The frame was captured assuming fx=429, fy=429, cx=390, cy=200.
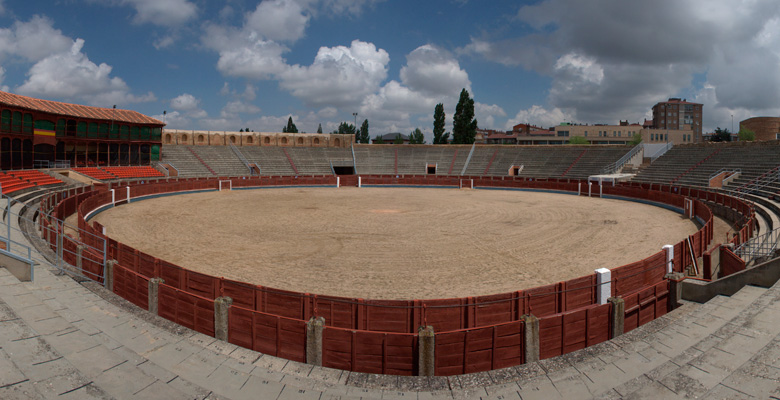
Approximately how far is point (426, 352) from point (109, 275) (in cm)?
957

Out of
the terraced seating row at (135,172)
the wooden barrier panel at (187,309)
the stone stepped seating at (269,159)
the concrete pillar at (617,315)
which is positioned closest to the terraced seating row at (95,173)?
the terraced seating row at (135,172)

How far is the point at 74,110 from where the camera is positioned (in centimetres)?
4831

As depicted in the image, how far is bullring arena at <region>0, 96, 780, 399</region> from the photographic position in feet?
25.3

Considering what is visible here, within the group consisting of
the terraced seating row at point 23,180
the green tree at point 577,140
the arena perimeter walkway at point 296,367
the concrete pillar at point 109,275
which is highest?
the green tree at point 577,140

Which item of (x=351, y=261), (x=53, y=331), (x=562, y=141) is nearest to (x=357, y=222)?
(x=351, y=261)

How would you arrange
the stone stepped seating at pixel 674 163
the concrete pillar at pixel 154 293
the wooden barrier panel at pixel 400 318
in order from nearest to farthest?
the wooden barrier panel at pixel 400 318, the concrete pillar at pixel 154 293, the stone stepped seating at pixel 674 163

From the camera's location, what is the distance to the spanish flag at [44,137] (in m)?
41.0

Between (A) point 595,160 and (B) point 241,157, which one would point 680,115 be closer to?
(A) point 595,160

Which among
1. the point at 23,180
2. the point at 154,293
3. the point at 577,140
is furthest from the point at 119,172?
the point at 577,140

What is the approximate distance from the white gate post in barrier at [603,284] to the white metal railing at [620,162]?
152 feet

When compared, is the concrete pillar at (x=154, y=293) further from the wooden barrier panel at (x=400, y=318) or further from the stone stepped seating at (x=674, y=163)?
the stone stepped seating at (x=674, y=163)

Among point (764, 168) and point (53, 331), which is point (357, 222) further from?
point (764, 168)

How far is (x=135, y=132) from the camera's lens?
179 ft

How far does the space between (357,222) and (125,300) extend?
15125 millimetres
